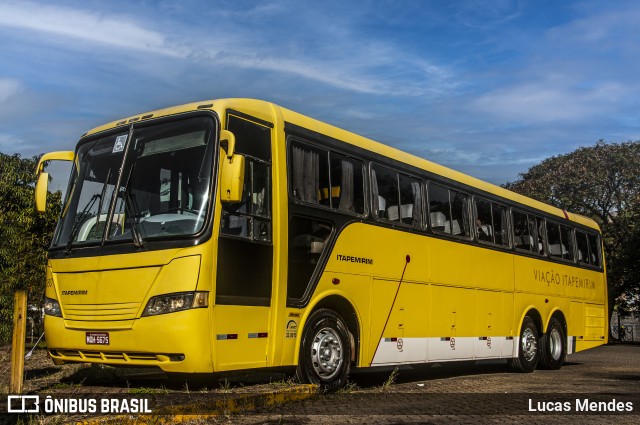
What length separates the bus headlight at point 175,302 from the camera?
7844 millimetres

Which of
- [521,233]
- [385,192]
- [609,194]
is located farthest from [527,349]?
[609,194]

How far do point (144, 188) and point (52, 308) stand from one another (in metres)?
1.99

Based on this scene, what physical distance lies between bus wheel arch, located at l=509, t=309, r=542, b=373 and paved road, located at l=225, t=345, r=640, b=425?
3.43ft

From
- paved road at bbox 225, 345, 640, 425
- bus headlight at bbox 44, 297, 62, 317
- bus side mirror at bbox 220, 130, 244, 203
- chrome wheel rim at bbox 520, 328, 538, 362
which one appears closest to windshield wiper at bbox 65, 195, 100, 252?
bus headlight at bbox 44, 297, 62, 317

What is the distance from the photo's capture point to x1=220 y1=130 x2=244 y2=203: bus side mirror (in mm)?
7969

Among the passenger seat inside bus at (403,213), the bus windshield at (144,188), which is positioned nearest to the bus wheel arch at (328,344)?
the passenger seat inside bus at (403,213)

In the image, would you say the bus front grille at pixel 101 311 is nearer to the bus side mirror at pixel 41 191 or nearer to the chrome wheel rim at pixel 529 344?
the bus side mirror at pixel 41 191

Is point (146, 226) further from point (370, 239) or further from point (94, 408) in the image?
point (370, 239)

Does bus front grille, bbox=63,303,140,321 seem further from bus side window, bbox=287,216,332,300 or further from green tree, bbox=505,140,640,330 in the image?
green tree, bbox=505,140,640,330

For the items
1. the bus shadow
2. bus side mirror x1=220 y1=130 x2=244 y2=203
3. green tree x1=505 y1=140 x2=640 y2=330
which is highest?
green tree x1=505 y1=140 x2=640 y2=330

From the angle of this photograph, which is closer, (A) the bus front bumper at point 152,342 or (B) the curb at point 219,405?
(B) the curb at point 219,405

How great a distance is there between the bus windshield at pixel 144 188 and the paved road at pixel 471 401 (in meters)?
2.45

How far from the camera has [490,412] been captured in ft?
27.8

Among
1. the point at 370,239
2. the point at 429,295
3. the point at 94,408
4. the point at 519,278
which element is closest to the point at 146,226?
the point at 94,408
